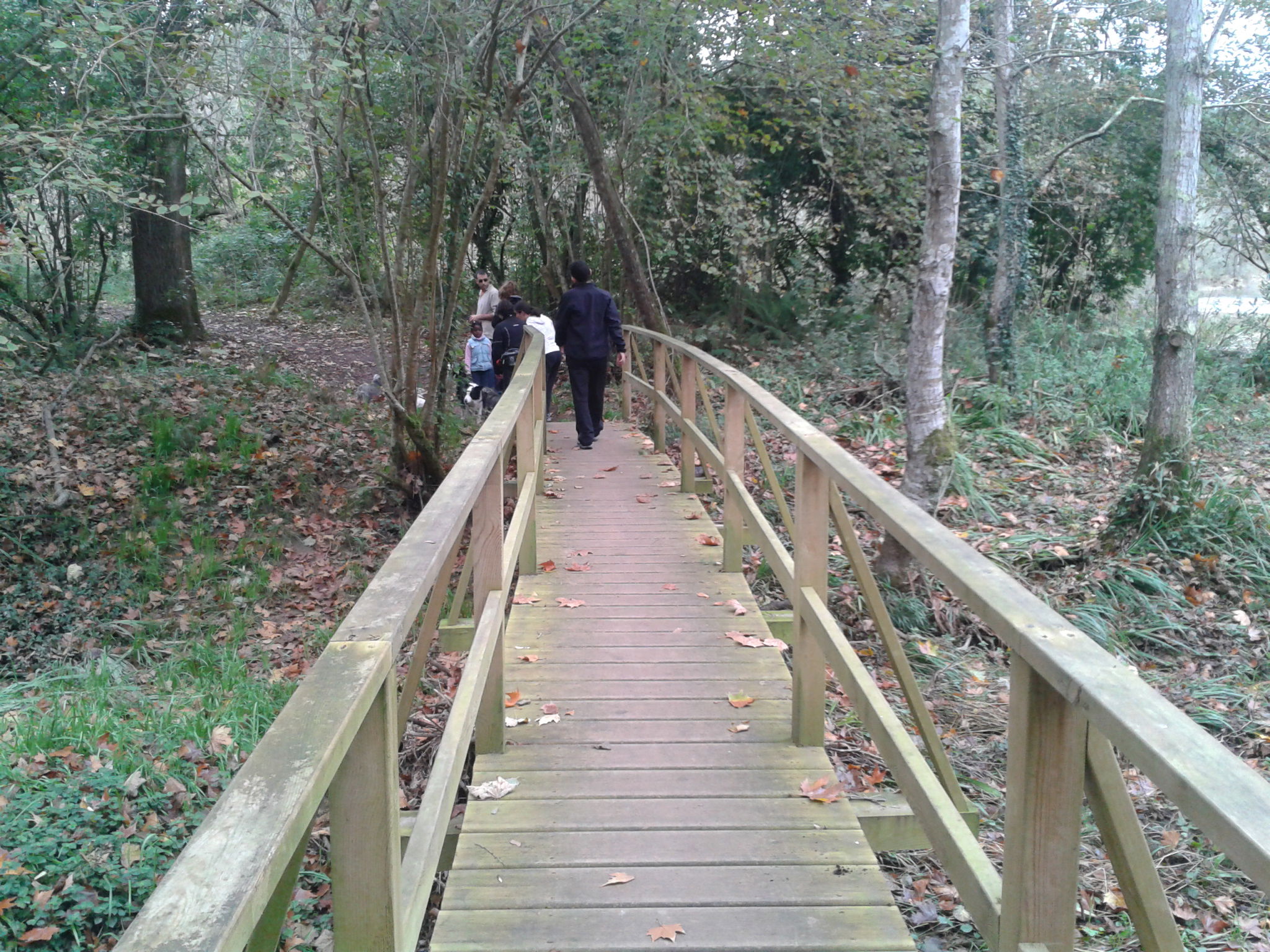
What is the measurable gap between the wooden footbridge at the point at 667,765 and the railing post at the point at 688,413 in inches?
36.7

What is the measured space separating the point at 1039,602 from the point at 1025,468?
9.09 m

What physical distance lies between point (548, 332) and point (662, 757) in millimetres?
Answer: 6712

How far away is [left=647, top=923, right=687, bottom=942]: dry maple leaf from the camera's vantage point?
2.75 meters

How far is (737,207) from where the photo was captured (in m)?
12.5

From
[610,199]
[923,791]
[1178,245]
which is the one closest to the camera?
[923,791]

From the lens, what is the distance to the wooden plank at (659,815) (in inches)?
131

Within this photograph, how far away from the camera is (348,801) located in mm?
1753

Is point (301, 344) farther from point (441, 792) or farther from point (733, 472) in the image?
point (441, 792)

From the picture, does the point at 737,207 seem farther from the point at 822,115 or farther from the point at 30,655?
the point at 30,655

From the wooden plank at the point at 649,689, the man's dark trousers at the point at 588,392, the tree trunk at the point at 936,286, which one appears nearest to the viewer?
the wooden plank at the point at 649,689

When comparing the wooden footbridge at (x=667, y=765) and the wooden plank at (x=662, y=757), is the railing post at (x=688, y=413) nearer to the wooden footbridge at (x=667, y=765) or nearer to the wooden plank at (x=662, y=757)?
the wooden footbridge at (x=667, y=765)

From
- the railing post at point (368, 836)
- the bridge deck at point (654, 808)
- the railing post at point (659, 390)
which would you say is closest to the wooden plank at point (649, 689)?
the bridge deck at point (654, 808)

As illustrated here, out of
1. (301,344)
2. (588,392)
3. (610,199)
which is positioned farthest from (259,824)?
(301,344)

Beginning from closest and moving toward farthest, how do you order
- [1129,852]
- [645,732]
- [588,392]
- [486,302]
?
[1129,852] → [645,732] → [588,392] → [486,302]
